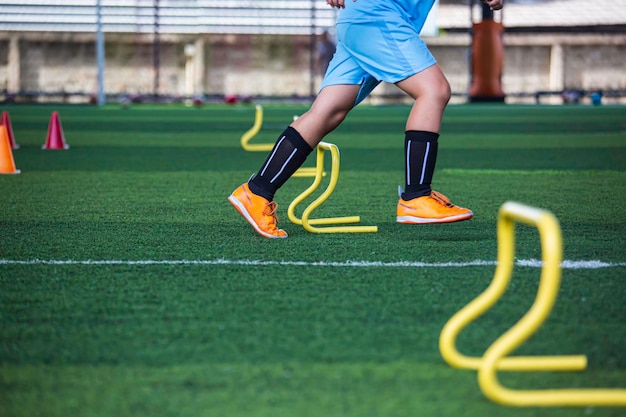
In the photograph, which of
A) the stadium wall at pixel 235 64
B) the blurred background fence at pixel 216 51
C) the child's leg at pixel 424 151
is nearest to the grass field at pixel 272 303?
the child's leg at pixel 424 151

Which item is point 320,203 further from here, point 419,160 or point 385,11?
Answer: point 385,11

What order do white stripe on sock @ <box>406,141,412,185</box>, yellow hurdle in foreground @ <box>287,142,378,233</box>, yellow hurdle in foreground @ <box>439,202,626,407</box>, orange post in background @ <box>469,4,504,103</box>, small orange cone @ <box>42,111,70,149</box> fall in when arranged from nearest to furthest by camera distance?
yellow hurdle in foreground @ <box>439,202,626,407</box> → white stripe on sock @ <box>406,141,412,185</box> → yellow hurdle in foreground @ <box>287,142,378,233</box> → small orange cone @ <box>42,111,70,149</box> → orange post in background @ <box>469,4,504,103</box>

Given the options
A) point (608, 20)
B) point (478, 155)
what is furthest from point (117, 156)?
point (608, 20)

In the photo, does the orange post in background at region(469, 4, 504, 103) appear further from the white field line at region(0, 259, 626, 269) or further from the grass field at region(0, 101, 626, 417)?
the white field line at region(0, 259, 626, 269)

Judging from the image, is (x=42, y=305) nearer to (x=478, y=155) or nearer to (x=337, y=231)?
(x=337, y=231)

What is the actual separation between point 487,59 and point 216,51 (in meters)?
11.3

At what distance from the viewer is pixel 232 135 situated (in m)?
13.3

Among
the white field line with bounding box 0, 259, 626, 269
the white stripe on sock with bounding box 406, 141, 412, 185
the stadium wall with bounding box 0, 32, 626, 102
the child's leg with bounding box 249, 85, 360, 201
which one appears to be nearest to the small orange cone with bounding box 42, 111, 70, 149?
the child's leg with bounding box 249, 85, 360, 201

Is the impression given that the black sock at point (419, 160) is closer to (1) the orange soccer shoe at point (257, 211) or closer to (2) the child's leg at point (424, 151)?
(2) the child's leg at point (424, 151)

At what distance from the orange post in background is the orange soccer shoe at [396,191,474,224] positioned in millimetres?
Answer: 24905

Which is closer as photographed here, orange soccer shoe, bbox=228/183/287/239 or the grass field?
the grass field

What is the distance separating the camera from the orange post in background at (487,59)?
28.9 meters

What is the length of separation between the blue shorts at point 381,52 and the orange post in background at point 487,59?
24.7 m

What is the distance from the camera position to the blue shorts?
432 centimetres
